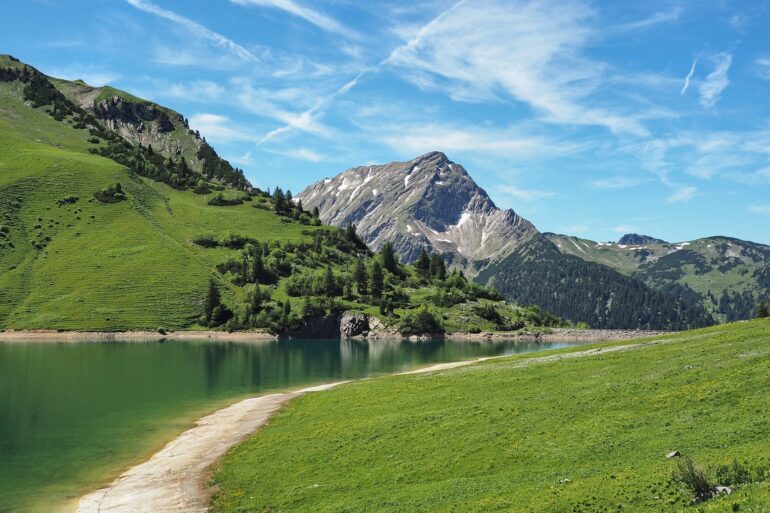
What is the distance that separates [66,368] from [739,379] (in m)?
105

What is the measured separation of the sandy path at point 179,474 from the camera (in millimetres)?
33344

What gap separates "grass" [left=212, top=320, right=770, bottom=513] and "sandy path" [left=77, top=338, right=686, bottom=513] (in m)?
1.96

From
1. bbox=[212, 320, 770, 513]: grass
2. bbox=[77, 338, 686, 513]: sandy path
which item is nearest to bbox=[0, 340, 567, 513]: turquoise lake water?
bbox=[77, 338, 686, 513]: sandy path

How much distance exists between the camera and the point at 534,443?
33156 mm

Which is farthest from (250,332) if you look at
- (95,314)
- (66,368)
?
(66,368)

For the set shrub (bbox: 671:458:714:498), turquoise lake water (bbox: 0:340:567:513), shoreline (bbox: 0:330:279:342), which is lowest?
turquoise lake water (bbox: 0:340:567:513)

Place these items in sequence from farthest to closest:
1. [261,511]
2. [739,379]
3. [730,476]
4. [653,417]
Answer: [739,379] → [653,417] → [261,511] → [730,476]

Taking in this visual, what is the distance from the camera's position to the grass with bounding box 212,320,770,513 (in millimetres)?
24172

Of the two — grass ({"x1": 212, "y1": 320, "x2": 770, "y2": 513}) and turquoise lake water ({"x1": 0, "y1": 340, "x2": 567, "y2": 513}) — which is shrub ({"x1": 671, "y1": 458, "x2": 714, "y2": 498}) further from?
turquoise lake water ({"x1": 0, "y1": 340, "x2": 567, "y2": 513})

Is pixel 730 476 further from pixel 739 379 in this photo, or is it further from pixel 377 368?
pixel 377 368

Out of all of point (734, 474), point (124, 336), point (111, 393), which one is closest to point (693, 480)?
point (734, 474)

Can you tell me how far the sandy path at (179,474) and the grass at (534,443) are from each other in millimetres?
1958

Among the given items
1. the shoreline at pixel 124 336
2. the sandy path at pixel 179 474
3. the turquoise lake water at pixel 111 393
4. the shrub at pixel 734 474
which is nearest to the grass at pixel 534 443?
the shrub at pixel 734 474

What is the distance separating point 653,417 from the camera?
33.5m
